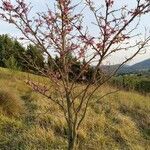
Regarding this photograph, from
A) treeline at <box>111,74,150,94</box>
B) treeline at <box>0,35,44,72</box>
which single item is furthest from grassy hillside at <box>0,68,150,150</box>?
treeline at <box>111,74,150,94</box>

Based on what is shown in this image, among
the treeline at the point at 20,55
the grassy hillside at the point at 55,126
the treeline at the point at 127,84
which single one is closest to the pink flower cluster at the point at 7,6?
the treeline at the point at 20,55

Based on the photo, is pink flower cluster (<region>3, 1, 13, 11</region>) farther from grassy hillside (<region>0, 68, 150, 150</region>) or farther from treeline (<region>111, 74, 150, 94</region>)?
treeline (<region>111, 74, 150, 94</region>)

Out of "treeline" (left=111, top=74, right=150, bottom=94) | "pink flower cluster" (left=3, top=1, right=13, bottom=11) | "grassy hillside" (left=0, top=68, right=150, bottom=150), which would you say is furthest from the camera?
"treeline" (left=111, top=74, right=150, bottom=94)

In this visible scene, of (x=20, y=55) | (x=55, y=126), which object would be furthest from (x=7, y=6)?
(x=55, y=126)

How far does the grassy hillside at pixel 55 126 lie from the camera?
8.75 metres

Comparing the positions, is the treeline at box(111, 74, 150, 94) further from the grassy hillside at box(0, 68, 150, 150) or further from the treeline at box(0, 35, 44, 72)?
the treeline at box(0, 35, 44, 72)

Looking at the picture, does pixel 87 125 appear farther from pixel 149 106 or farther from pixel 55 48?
pixel 55 48

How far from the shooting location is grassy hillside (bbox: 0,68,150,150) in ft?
28.7

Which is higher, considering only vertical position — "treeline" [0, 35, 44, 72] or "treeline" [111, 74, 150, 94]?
"treeline" [0, 35, 44, 72]

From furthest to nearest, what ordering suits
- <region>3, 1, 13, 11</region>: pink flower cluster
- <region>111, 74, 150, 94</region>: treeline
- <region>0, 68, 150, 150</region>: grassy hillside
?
<region>111, 74, 150, 94</region>: treeline < <region>0, 68, 150, 150</region>: grassy hillside < <region>3, 1, 13, 11</region>: pink flower cluster

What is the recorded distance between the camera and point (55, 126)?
980 centimetres

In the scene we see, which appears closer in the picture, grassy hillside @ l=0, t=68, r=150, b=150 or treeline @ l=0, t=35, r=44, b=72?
treeline @ l=0, t=35, r=44, b=72

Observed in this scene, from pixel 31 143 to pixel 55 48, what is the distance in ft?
14.0

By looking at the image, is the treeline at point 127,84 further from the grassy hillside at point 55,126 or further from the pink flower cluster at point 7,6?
the pink flower cluster at point 7,6
